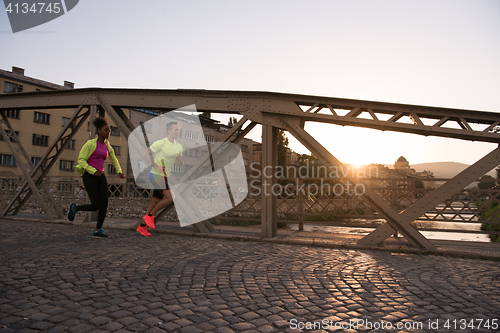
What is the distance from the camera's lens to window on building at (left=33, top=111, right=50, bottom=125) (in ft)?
152

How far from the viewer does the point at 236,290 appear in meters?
3.57

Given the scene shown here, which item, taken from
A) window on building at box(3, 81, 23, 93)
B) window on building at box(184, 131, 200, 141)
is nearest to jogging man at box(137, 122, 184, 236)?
window on building at box(3, 81, 23, 93)

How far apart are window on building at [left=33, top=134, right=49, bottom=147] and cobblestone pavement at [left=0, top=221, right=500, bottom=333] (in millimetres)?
47108

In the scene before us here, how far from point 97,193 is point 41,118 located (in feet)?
157

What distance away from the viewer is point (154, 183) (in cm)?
731

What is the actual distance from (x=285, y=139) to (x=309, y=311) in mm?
59983

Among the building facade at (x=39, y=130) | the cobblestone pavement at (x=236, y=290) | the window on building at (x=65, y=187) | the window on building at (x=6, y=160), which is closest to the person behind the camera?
the cobblestone pavement at (x=236, y=290)

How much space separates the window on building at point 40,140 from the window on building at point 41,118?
1.89 m

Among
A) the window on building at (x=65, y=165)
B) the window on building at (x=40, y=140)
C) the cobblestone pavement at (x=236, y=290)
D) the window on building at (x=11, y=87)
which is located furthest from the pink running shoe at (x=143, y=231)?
the window on building at (x=65, y=165)

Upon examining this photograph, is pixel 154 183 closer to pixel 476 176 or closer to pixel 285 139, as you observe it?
pixel 476 176

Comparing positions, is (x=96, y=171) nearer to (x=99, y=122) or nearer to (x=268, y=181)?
(x=99, y=122)

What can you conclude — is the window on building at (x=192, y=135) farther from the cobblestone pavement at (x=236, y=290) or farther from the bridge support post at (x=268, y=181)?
the cobblestone pavement at (x=236, y=290)

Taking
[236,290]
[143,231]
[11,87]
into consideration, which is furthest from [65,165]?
[236,290]

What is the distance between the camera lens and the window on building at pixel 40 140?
46031mm
